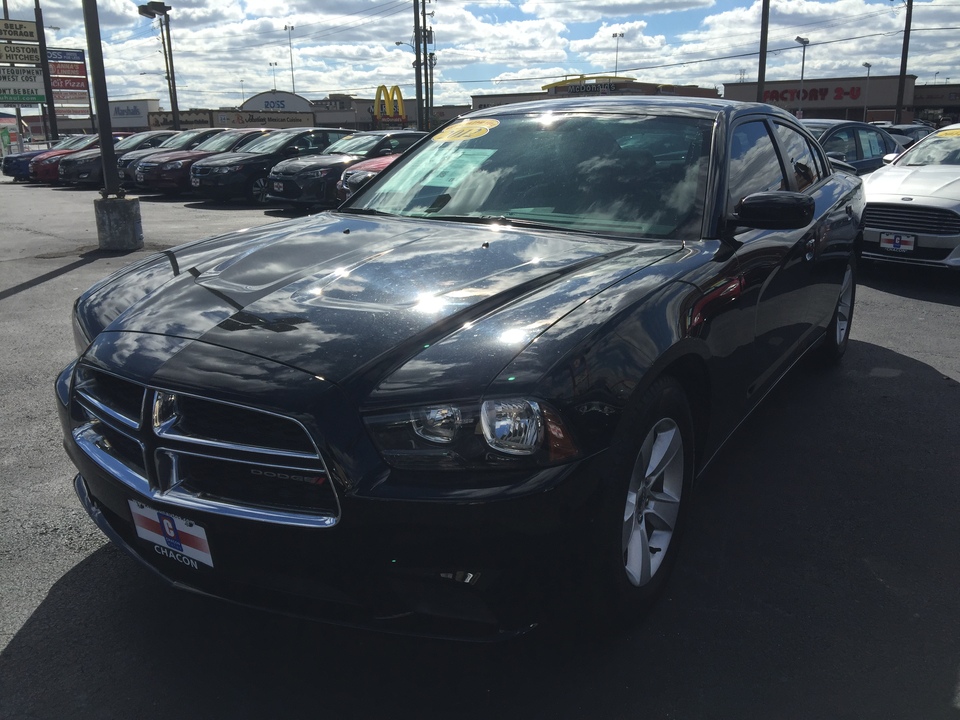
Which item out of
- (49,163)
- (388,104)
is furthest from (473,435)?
(388,104)

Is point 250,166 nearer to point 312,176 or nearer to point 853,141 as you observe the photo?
point 312,176

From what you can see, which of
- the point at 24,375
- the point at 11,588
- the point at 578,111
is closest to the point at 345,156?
the point at 24,375

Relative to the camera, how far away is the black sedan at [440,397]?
80.0 inches

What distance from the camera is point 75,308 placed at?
3.04 metres

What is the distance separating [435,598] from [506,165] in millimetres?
2219

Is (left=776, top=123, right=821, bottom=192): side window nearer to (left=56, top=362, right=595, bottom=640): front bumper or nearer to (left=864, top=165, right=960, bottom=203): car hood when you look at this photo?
(left=56, top=362, right=595, bottom=640): front bumper

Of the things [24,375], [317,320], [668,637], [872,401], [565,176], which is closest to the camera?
[317,320]

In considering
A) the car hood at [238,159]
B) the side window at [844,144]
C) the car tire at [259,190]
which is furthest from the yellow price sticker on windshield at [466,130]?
the car hood at [238,159]

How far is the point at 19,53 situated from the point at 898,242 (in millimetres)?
35216

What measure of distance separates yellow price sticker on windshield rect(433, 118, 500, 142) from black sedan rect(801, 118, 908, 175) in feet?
26.6

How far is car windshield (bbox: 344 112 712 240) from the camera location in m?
3.30

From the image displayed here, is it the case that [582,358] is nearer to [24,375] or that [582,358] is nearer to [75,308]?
[75,308]

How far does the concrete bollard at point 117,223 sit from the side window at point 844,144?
908cm

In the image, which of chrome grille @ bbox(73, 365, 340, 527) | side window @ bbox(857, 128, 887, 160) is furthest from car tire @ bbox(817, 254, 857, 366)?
side window @ bbox(857, 128, 887, 160)
